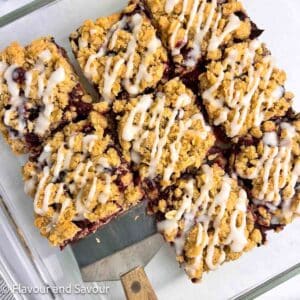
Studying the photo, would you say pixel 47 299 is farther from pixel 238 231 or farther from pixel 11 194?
pixel 238 231

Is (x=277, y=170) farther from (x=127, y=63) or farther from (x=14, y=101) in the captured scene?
(x=14, y=101)

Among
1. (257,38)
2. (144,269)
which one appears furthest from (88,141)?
(257,38)

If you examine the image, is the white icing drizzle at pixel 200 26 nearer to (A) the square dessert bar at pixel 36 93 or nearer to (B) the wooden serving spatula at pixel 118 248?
(A) the square dessert bar at pixel 36 93

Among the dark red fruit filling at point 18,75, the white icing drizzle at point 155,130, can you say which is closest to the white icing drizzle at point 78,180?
the white icing drizzle at point 155,130

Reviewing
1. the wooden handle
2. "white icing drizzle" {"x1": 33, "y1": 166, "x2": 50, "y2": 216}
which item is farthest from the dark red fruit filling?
the wooden handle

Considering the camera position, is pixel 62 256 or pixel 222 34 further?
pixel 62 256

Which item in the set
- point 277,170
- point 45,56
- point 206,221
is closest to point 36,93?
point 45,56

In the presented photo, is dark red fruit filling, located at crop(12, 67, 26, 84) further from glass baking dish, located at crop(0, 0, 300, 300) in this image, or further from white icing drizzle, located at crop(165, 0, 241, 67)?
white icing drizzle, located at crop(165, 0, 241, 67)
